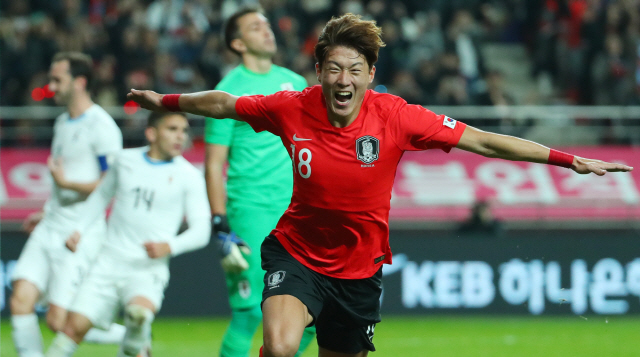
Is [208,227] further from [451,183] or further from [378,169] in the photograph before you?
[451,183]

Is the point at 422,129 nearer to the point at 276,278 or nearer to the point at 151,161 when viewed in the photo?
the point at 276,278

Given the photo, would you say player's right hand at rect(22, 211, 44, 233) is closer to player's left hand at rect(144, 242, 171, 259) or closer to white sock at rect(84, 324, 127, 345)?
white sock at rect(84, 324, 127, 345)

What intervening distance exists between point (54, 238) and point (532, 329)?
5.97m

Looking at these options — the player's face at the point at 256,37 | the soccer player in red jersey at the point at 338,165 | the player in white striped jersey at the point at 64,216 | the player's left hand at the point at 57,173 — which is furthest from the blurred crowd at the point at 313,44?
the soccer player in red jersey at the point at 338,165

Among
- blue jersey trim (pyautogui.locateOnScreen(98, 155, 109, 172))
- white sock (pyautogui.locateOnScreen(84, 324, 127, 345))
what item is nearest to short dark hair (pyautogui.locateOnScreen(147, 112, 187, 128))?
blue jersey trim (pyautogui.locateOnScreen(98, 155, 109, 172))

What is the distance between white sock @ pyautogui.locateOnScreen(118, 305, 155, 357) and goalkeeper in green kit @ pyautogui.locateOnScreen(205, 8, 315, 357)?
0.56 m

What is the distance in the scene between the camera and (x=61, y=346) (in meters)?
6.10

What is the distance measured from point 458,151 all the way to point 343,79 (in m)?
9.81

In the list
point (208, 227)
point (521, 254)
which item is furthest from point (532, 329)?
point (208, 227)

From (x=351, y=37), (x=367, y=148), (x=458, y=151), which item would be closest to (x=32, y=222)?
(x=367, y=148)

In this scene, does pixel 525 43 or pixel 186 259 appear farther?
pixel 525 43

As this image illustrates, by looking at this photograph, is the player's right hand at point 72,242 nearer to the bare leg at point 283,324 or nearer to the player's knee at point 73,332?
the player's knee at point 73,332

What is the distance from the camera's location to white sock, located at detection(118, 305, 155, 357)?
6.10 m

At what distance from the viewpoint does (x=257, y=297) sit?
604 cm
